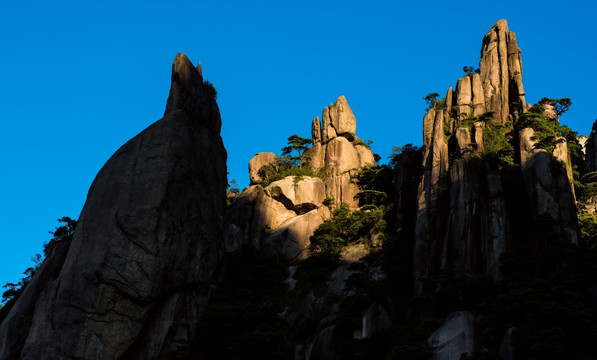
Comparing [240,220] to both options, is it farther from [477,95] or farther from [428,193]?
[477,95]

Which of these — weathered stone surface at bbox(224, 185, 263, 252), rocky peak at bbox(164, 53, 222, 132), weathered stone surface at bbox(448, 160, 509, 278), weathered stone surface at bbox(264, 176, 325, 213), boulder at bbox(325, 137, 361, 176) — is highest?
boulder at bbox(325, 137, 361, 176)

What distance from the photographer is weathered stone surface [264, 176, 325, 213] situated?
214 ft

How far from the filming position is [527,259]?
1751 inches

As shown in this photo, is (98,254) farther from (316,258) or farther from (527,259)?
(527,259)

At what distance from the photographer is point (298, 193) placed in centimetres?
6525

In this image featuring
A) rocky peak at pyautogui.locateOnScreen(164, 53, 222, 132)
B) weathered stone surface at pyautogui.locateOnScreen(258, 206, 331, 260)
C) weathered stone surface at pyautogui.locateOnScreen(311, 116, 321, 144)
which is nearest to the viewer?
rocky peak at pyautogui.locateOnScreen(164, 53, 222, 132)

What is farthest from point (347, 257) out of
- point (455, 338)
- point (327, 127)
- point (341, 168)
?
point (455, 338)

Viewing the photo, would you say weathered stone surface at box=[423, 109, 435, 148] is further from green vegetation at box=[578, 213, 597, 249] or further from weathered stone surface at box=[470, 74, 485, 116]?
green vegetation at box=[578, 213, 597, 249]

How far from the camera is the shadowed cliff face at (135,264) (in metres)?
42.4

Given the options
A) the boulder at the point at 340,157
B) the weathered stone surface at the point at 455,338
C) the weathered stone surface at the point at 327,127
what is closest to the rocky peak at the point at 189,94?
the boulder at the point at 340,157

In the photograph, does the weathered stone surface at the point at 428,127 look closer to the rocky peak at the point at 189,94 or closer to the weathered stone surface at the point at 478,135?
the weathered stone surface at the point at 478,135

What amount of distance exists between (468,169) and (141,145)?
Answer: 2501 centimetres

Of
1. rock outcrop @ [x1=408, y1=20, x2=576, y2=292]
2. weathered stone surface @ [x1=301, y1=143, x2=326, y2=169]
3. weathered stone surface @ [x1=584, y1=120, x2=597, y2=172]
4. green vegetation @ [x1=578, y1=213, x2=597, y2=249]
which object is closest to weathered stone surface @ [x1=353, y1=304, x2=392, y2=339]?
rock outcrop @ [x1=408, y1=20, x2=576, y2=292]

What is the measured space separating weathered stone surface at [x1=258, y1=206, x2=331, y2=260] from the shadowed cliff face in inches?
362
